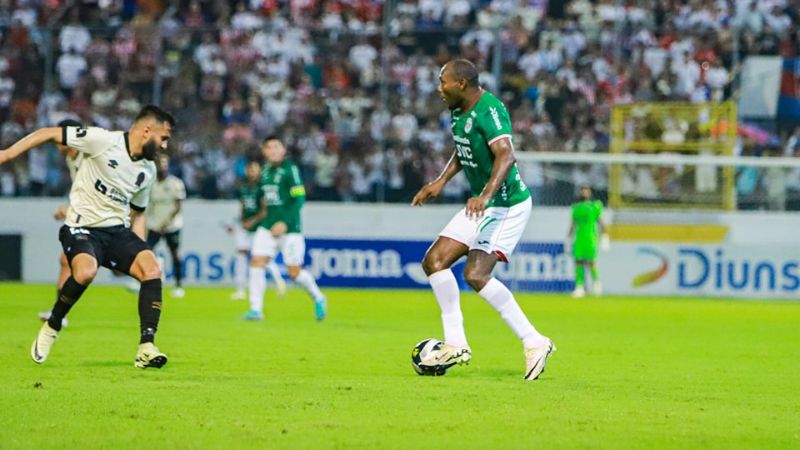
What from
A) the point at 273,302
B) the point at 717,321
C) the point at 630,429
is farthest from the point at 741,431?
the point at 273,302

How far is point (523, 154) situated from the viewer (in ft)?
96.5

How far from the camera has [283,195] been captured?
1864 centimetres

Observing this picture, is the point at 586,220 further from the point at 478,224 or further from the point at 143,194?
the point at 478,224

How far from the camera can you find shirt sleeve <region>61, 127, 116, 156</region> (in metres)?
10.9

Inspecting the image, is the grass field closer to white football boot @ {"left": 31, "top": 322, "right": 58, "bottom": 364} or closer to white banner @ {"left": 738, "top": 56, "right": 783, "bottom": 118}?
white football boot @ {"left": 31, "top": 322, "right": 58, "bottom": 364}

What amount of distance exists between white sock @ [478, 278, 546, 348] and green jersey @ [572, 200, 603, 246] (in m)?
17.2

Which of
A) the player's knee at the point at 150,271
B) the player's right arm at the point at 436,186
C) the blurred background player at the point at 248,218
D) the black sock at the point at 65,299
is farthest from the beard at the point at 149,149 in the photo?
the blurred background player at the point at 248,218

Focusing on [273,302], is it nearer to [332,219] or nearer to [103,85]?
[332,219]

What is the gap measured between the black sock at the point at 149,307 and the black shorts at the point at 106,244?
0.26 m

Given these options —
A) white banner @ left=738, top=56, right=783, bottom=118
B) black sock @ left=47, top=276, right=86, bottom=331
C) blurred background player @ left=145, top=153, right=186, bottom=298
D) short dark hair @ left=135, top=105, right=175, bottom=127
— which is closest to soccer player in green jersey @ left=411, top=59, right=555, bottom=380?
short dark hair @ left=135, top=105, right=175, bottom=127

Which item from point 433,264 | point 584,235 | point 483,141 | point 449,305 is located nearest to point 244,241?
point 584,235

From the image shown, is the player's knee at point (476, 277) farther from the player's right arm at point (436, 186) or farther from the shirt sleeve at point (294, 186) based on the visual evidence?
the shirt sleeve at point (294, 186)

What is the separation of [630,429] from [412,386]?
7.90ft

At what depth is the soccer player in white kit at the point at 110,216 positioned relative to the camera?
11086 millimetres
